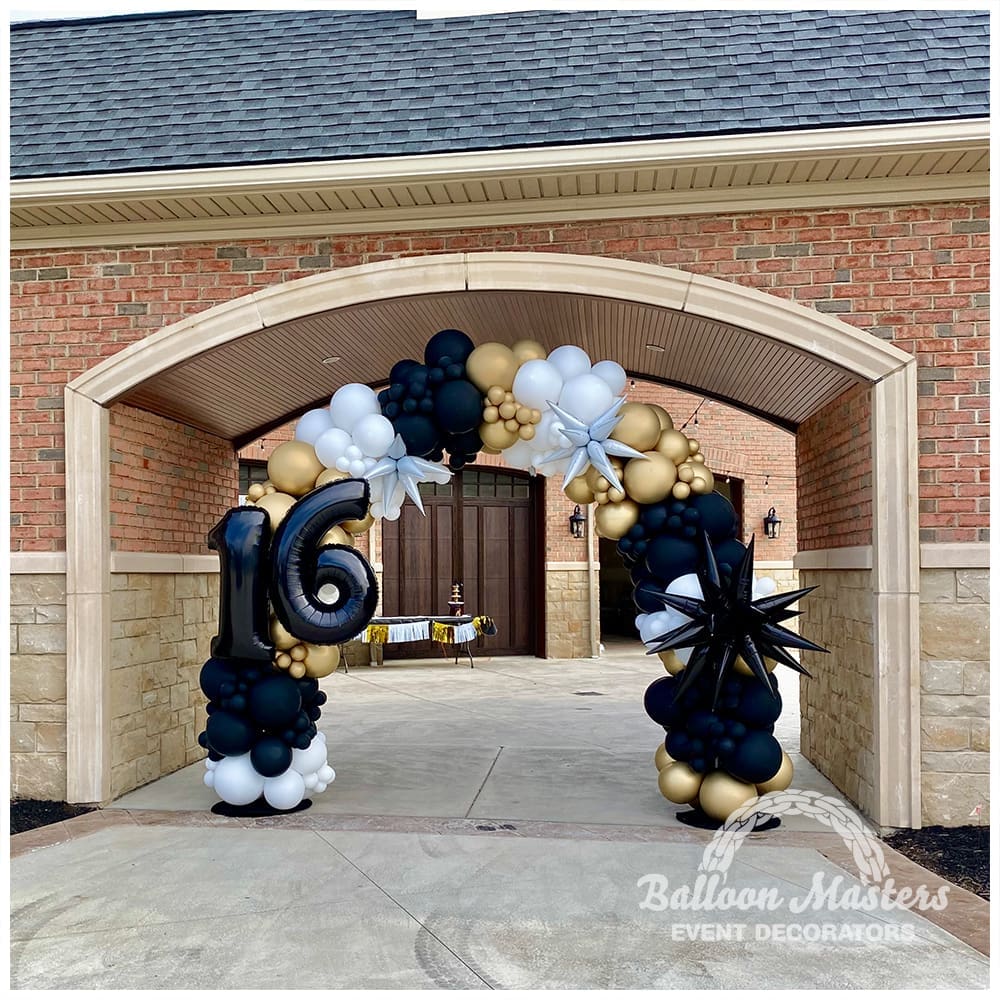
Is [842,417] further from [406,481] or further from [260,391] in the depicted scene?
[260,391]

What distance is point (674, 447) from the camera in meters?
5.28

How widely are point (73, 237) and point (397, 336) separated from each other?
213 centimetres

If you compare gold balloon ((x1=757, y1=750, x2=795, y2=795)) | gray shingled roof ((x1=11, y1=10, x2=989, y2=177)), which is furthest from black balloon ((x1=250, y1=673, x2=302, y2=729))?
gray shingled roof ((x1=11, y1=10, x2=989, y2=177))

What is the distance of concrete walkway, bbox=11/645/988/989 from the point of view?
3.40 meters

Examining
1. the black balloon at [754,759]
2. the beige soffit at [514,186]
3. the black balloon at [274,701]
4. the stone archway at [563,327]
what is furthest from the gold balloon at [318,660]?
the beige soffit at [514,186]

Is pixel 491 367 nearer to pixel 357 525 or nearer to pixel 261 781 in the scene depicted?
pixel 357 525

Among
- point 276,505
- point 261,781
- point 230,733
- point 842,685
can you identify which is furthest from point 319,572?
point 842,685

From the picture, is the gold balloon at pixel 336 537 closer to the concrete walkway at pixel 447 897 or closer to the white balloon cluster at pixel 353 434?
the white balloon cluster at pixel 353 434

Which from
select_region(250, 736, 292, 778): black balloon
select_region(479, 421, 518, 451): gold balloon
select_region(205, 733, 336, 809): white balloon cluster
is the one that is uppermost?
select_region(479, 421, 518, 451): gold balloon

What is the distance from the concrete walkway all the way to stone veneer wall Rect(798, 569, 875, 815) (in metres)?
0.33

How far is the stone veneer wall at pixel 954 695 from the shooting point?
5.10m

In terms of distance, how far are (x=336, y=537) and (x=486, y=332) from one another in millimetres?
2189

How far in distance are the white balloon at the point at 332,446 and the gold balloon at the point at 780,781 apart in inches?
116

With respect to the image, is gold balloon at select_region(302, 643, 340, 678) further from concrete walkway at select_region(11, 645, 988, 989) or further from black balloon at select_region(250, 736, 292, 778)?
concrete walkway at select_region(11, 645, 988, 989)
